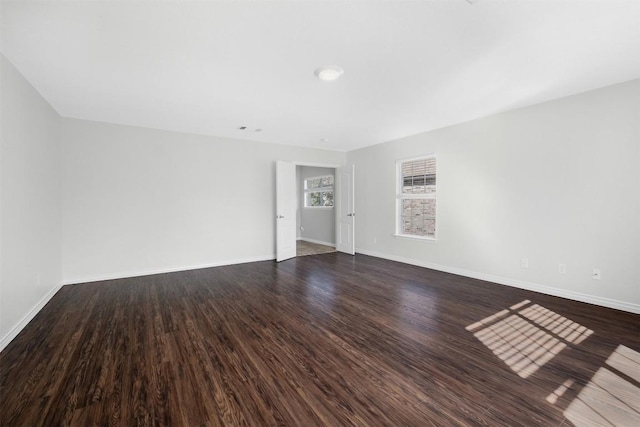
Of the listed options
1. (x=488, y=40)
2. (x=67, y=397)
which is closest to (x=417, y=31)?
(x=488, y=40)

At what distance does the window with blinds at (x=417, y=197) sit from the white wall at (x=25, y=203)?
543cm

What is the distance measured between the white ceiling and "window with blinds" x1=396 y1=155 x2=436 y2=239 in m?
1.46

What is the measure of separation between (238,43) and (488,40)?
2.01 meters

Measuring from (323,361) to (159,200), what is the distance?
4.12 m

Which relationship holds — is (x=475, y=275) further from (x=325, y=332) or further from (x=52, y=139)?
(x=52, y=139)

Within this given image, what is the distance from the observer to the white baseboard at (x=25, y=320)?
2.36 meters

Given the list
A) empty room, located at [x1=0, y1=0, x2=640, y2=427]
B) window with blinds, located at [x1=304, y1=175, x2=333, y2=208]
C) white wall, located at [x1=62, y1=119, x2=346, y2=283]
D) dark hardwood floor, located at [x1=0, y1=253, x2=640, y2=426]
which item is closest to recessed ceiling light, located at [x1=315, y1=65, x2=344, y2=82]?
empty room, located at [x1=0, y1=0, x2=640, y2=427]

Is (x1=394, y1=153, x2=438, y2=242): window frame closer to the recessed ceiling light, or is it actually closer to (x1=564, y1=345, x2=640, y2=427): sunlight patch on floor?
the recessed ceiling light

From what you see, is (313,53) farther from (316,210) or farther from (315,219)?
(315,219)

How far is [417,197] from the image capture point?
5301 mm

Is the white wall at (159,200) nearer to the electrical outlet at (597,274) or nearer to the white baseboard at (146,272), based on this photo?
the white baseboard at (146,272)

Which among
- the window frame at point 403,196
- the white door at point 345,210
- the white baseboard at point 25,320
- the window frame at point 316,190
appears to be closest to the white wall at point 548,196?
the window frame at point 403,196

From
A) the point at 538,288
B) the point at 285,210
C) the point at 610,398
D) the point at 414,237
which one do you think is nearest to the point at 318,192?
the point at 285,210

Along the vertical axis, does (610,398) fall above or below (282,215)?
below
